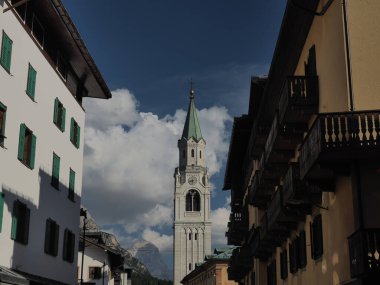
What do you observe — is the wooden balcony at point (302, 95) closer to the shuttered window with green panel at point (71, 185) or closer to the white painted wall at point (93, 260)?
the shuttered window with green panel at point (71, 185)

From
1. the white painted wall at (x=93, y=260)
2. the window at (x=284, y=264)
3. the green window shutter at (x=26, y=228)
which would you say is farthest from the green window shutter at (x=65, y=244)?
the white painted wall at (x=93, y=260)

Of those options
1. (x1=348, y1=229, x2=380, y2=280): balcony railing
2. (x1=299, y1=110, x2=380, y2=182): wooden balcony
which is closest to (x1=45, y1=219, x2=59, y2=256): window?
(x1=299, y1=110, x2=380, y2=182): wooden balcony

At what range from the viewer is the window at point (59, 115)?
31.6 metres

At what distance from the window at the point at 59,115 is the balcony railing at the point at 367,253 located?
63.8 feet

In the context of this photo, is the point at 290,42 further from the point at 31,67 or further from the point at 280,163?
the point at 31,67

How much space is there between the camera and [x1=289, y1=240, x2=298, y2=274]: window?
25.5 meters

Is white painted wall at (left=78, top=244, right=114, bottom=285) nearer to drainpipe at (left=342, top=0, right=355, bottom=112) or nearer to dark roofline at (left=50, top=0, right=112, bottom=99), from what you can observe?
dark roofline at (left=50, top=0, right=112, bottom=99)

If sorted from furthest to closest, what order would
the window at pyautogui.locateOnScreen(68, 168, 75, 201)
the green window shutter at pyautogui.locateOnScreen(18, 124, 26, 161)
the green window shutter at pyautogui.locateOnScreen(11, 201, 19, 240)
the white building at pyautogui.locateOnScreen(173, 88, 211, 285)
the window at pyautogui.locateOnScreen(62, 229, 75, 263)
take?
the white building at pyautogui.locateOnScreen(173, 88, 211, 285) < the window at pyautogui.locateOnScreen(68, 168, 75, 201) < the window at pyautogui.locateOnScreen(62, 229, 75, 263) < the green window shutter at pyautogui.locateOnScreen(18, 124, 26, 161) < the green window shutter at pyautogui.locateOnScreen(11, 201, 19, 240)

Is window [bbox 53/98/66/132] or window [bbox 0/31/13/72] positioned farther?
window [bbox 53/98/66/132]

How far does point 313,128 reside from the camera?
1709 centimetres

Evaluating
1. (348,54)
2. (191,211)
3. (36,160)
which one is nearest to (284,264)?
(36,160)

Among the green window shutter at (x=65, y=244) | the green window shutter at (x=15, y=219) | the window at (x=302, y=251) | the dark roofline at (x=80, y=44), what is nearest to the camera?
the window at (x=302, y=251)

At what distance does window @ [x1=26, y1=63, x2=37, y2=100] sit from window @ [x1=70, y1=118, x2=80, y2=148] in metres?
7.25

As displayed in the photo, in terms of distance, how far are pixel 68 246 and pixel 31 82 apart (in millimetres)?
10447
